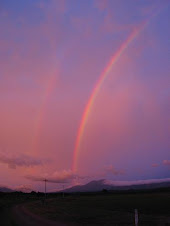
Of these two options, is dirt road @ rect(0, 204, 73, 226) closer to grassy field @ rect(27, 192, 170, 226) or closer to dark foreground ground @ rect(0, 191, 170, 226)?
dark foreground ground @ rect(0, 191, 170, 226)

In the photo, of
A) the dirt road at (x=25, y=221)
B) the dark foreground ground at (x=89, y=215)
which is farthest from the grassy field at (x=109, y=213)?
the dirt road at (x=25, y=221)

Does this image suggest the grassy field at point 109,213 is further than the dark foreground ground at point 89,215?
No

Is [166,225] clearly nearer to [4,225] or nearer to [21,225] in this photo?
[21,225]

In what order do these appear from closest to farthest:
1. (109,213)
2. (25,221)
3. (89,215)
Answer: (25,221)
(89,215)
(109,213)

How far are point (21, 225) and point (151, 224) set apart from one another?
12.5 metres

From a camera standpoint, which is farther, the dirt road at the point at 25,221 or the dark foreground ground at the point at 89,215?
the dirt road at the point at 25,221

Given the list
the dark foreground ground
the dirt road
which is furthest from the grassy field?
the dirt road

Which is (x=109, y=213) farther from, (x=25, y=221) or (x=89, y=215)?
(x=25, y=221)

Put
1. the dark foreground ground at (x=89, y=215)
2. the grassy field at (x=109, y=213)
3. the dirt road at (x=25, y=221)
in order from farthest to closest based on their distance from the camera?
the dirt road at (x=25, y=221), the dark foreground ground at (x=89, y=215), the grassy field at (x=109, y=213)

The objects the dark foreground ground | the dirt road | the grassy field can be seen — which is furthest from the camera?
the dirt road

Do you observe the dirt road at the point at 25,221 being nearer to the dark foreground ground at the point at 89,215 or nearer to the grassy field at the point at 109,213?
the dark foreground ground at the point at 89,215

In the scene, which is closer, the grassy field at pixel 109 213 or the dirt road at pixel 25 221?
the grassy field at pixel 109 213

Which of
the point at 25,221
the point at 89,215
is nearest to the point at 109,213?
the point at 89,215

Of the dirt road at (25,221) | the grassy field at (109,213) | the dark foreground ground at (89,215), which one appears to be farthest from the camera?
the dirt road at (25,221)
